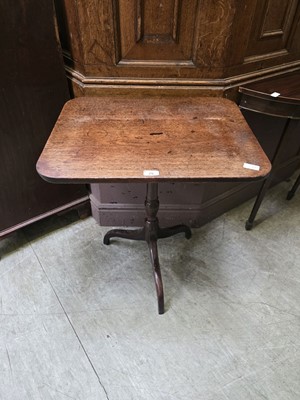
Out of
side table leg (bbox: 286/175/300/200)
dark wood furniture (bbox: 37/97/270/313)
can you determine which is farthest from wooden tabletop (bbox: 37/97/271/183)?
side table leg (bbox: 286/175/300/200)

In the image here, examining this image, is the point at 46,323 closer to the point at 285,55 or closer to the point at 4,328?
the point at 4,328

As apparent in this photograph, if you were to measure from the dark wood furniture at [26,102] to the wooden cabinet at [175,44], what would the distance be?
11 centimetres

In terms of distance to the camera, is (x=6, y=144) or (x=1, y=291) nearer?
(x=6, y=144)

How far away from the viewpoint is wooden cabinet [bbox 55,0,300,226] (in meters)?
1.20

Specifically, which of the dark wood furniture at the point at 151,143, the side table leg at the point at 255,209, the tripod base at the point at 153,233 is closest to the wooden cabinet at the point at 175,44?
the dark wood furniture at the point at 151,143

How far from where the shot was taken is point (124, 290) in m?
1.56

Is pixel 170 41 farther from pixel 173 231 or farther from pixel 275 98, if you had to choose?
pixel 173 231

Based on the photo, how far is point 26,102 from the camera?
137 cm

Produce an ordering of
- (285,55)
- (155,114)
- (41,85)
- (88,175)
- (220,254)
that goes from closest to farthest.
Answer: (88,175)
(155,114)
(41,85)
(285,55)
(220,254)

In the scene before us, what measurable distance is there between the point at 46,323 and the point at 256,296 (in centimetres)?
110

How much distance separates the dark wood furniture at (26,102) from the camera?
47.4 inches

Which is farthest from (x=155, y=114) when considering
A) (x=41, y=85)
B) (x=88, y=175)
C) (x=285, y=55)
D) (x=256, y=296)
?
(x=256, y=296)

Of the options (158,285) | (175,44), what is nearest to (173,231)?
(158,285)

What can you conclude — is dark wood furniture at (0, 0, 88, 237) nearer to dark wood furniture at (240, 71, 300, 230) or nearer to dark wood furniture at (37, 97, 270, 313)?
dark wood furniture at (37, 97, 270, 313)
